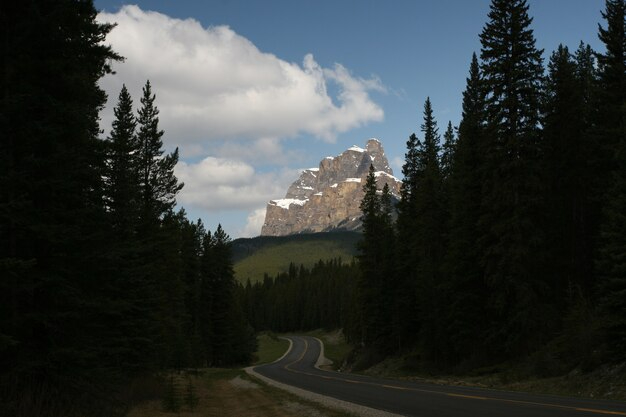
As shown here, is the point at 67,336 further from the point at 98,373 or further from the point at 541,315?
the point at 541,315

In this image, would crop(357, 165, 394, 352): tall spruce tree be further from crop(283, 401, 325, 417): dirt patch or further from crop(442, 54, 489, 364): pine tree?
crop(283, 401, 325, 417): dirt patch

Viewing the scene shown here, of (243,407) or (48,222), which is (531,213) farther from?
(48,222)

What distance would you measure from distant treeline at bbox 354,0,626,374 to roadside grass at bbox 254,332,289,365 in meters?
55.3

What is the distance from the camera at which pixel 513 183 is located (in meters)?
26.6

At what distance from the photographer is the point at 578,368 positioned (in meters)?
21.1

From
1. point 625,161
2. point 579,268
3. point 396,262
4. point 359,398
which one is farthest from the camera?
point 396,262

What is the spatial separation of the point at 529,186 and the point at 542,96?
17.7 feet

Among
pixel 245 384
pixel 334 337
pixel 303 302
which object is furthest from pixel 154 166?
pixel 303 302

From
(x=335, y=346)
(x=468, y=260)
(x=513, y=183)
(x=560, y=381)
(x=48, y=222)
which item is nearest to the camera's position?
(x=48, y=222)

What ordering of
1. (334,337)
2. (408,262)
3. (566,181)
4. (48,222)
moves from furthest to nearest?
(334,337), (408,262), (566,181), (48,222)

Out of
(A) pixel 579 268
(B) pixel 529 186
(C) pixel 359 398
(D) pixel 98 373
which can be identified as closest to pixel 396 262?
(A) pixel 579 268

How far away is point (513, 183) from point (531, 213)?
3110mm

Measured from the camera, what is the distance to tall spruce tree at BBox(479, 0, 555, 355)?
85.8 ft

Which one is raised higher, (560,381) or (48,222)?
(48,222)
